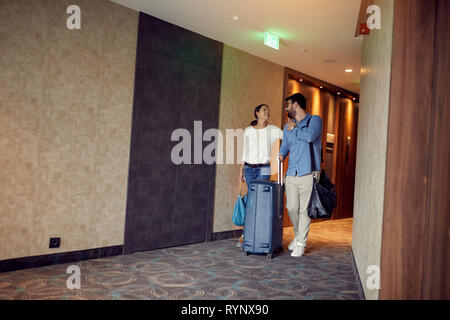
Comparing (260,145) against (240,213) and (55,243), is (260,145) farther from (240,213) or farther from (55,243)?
(55,243)

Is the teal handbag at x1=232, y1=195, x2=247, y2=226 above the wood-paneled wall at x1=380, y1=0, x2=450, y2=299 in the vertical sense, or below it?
below

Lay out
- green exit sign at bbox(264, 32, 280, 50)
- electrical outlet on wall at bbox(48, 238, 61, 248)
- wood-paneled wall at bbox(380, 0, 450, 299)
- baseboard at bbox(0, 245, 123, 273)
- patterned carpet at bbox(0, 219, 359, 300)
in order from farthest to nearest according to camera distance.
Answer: green exit sign at bbox(264, 32, 280, 50) → electrical outlet on wall at bbox(48, 238, 61, 248) → baseboard at bbox(0, 245, 123, 273) → patterned carpet at bbox(0, 219, 359, 300) → wood-paneled wall at bbox(380, 0, 450, 299)

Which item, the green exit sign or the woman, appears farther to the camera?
the green exit sign

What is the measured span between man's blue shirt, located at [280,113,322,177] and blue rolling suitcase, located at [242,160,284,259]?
0.31m

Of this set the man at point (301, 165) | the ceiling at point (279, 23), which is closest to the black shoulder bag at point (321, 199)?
the man at point (301, 165)

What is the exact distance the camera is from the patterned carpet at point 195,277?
279 centimetres

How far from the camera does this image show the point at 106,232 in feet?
13.1

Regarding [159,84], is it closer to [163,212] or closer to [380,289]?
[163,212]

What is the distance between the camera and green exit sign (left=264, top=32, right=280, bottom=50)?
4.83 m

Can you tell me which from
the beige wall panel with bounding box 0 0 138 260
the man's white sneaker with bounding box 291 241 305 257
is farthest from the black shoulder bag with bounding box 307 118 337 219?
the beige wall panel with bounding box 0 0 138 260

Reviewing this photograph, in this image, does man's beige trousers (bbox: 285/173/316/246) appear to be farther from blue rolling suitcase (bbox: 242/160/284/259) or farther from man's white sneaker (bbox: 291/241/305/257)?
blue rolling suitcase (bbox: 242/160/284/259)

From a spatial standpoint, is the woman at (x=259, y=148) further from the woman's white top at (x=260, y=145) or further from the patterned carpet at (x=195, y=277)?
the patterned carpet at (x=195, y=277)
